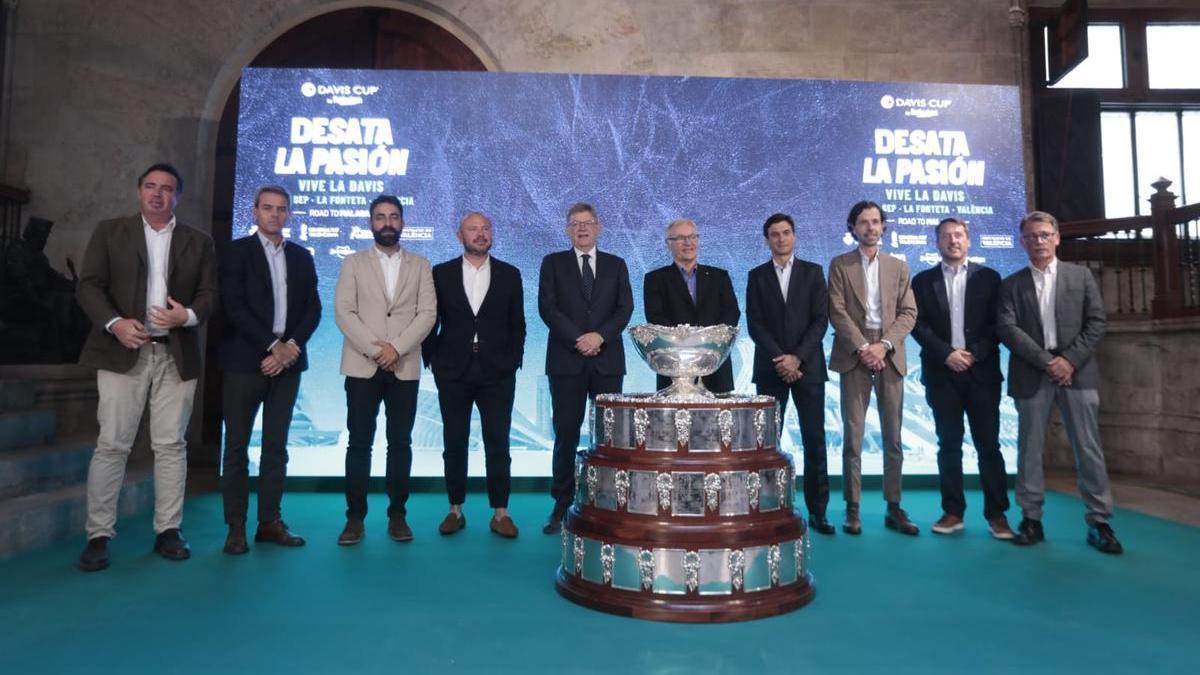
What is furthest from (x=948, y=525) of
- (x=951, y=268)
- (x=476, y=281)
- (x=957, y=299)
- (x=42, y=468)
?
(x=42, y=468)

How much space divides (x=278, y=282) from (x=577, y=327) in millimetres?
1372

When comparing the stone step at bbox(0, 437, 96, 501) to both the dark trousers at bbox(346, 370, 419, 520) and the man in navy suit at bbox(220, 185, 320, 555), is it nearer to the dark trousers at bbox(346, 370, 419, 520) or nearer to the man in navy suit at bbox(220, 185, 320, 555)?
the man in navy suit at bbox(220, 185, 320, 555)

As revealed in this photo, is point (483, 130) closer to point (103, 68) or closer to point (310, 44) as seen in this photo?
point (310, 44)

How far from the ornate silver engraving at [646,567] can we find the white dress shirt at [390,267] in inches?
69.8

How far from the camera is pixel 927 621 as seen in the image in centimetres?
230

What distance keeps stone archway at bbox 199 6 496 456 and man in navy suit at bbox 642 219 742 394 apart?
10.5 feet

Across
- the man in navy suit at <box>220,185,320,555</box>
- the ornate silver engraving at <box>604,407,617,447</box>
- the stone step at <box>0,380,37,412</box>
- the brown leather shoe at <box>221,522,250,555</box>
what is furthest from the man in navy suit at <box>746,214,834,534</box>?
the stone step at <box>0,380,37,412</box>

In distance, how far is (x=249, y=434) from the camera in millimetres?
3191

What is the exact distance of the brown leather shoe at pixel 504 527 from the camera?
3496mm

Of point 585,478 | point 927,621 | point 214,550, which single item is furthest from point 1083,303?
point 214,550

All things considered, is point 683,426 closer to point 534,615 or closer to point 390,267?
point 534,615

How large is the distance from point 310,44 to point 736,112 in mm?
3615

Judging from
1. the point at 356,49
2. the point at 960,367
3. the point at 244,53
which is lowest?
the point at 960,367

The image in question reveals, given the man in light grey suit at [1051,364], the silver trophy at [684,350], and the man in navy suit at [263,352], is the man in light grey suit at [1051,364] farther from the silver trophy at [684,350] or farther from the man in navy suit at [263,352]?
the man in navy suit at [263,352]
